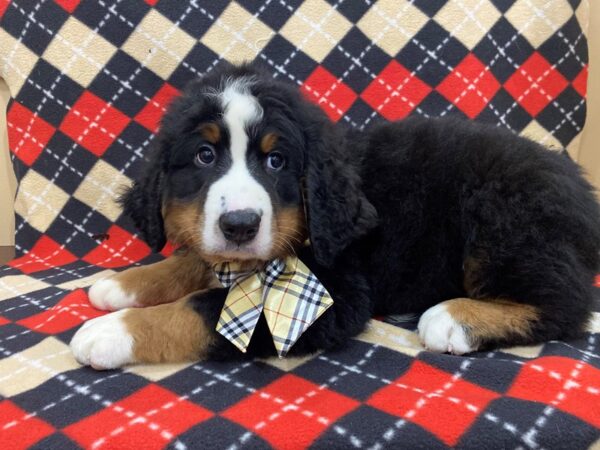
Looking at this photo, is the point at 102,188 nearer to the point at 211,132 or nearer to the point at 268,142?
the point at 211,132

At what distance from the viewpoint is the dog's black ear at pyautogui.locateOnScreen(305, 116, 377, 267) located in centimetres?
214

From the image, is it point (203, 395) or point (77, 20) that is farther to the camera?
point (77, 20)

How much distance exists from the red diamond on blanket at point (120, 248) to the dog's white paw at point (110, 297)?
0.86m

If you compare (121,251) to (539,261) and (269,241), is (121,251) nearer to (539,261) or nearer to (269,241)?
(269,241)

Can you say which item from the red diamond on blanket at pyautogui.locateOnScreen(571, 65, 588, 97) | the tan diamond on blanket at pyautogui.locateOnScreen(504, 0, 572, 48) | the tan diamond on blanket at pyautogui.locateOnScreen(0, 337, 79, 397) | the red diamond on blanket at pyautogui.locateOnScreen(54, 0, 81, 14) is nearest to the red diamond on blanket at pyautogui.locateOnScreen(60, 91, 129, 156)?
the red diamond on blanket at pyautogui.locateOnScreen(54, 0, 81, 14)

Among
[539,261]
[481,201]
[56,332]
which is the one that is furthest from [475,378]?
[56,332]

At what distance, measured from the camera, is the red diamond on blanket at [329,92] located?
3.37 metres

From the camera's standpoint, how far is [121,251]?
136 inches

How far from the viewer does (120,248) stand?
3457 millimetres

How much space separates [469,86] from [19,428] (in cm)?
289

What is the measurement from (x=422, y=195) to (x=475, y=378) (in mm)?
785

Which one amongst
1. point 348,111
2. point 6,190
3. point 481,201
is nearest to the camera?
point 481,201

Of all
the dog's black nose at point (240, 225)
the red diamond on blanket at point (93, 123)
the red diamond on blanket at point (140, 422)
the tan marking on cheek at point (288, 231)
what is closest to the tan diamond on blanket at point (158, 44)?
the red diamond on blanket at point (93, 123)

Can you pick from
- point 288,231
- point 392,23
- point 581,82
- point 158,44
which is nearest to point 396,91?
point 392,23
